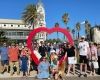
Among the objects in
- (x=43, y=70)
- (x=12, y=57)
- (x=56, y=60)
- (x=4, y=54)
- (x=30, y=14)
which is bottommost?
(x=43, y=70)

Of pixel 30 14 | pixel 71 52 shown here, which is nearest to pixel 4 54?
pixel 71 52

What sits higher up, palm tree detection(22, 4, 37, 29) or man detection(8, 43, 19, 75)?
palm tree detection(22, 4, 37, 29)

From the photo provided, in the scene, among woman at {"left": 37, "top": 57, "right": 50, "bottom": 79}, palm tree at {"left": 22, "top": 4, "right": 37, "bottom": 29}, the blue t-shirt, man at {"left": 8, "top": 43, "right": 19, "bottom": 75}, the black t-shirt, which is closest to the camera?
woman at {"left": 37, "top": 57, "right": 50, "bottom": 79}

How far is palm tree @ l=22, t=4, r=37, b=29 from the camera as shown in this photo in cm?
7894

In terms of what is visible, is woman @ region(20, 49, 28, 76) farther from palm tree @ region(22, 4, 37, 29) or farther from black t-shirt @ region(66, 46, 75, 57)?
palm tree @ region(22, 4, 37, 29)

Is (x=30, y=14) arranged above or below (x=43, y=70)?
above

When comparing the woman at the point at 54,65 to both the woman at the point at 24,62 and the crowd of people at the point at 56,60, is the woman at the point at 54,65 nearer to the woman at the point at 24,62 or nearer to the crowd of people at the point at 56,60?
the crowd of people at the point at 56,60

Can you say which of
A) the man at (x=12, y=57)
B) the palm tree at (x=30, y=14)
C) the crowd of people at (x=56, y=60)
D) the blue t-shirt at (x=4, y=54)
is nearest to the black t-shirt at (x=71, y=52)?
the crowd of people at (x=56, y=60)

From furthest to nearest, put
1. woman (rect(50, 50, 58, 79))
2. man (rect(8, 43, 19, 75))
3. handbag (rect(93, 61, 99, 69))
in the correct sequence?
man (rect(8, 43, 19, 75)) → handbag (rect(93, 61, 99, 69)) → woman (rect(50, 50, 58, 79))

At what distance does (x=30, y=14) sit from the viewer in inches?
3123

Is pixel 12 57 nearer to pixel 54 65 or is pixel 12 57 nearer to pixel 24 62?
pixel 24 62

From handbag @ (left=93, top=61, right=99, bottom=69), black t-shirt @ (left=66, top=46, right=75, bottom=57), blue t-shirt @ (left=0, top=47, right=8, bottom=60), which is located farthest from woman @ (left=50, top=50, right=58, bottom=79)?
blue t-shirt @ (left=0, top=47, right=8, bottom=60)

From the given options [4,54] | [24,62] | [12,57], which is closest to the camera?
[24,62]

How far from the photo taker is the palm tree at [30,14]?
259 ft
